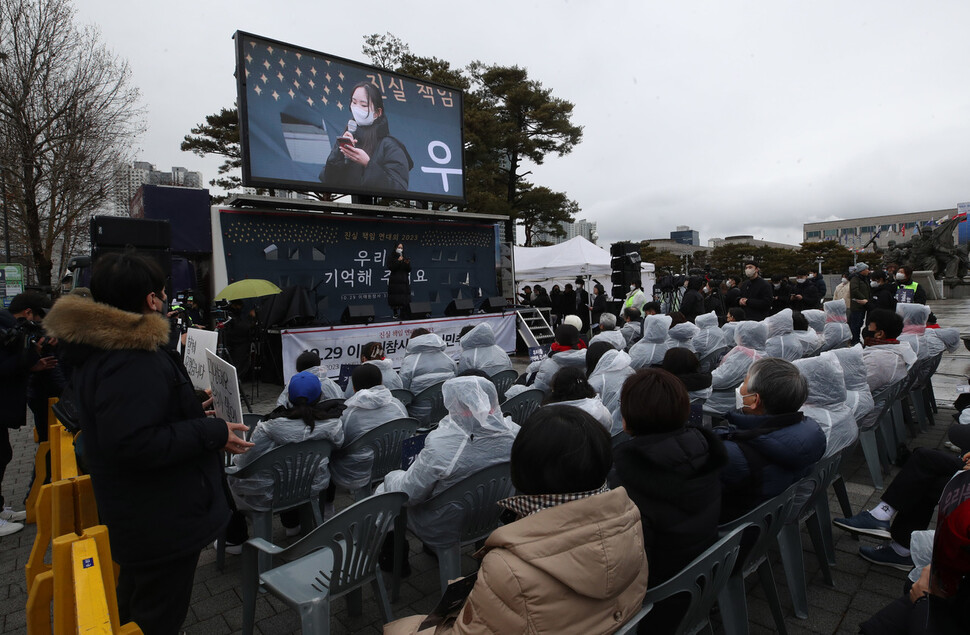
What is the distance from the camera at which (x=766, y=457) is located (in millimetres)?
2225

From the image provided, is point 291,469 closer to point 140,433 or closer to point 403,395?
point 140,433

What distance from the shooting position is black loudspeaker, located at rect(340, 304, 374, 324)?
9828mm

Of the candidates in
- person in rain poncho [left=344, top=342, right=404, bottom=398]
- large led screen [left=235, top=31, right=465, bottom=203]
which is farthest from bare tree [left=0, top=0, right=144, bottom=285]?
person in rain poncho [left=344, top=342, right=404, bottom=398]

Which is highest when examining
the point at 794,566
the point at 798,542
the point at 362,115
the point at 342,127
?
the point at 362,115

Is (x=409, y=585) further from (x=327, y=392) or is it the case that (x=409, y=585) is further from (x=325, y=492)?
(x=327, y=392)

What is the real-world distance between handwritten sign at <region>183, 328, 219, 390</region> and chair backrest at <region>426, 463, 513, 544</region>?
1.55 m

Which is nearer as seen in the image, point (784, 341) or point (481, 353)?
point (784, 341)

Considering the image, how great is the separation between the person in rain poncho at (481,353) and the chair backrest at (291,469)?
258 centimetres

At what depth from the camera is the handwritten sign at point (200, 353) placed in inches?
114

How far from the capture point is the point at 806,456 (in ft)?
7.34

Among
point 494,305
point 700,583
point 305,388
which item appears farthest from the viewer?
point 494,305

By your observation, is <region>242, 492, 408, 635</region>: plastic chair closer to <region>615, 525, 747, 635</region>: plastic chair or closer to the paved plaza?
the paved plaza

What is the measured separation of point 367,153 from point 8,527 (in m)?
8.43

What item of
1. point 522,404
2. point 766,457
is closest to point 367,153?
point 522,404
